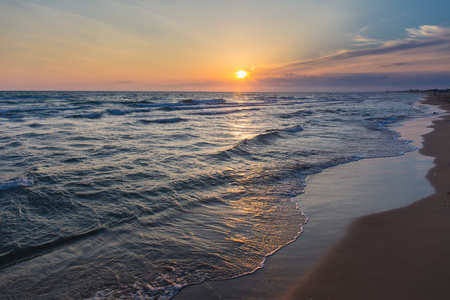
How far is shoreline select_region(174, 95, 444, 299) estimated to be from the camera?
3281 millimetres

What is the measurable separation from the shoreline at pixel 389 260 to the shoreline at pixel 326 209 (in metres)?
0.19

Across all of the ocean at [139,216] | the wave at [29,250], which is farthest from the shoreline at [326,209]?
the wave at [29,250]

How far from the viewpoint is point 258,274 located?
3.56 metres

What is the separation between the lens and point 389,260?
3713 mm

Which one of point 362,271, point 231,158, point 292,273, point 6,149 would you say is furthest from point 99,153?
point 362,271

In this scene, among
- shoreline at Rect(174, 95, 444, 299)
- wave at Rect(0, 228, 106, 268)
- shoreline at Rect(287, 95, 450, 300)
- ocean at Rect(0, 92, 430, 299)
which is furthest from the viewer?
wave at Rect(0, 228, 106, 268)

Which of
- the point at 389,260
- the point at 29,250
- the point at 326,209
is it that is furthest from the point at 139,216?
the point at 389,260

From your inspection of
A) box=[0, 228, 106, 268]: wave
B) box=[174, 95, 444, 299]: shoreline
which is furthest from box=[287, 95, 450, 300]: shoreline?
box=[0, 228, 106, 268]: wave

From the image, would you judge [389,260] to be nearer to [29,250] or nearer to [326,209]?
[326,209]

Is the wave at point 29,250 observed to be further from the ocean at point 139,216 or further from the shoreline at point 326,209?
the shoreline at point 326,209

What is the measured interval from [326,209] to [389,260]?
1960mm

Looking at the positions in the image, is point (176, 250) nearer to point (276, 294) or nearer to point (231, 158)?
point (276, 294)

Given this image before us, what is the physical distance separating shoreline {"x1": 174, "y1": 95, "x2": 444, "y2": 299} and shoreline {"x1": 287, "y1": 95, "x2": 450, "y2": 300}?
0.64 feet

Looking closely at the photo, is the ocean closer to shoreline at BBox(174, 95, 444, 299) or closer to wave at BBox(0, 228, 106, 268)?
wave at BBox(0, 228, 106, 268)
